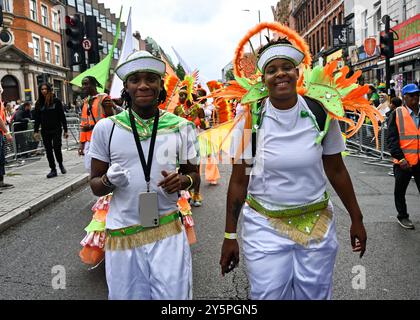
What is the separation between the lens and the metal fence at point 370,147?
36.8 ft

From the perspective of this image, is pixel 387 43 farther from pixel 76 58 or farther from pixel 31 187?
pixel 31 187

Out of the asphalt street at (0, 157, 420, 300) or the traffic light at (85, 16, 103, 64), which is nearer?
the asphalt street at (0, 157, 420, 300)

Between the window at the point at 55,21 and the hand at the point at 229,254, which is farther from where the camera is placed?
the window at the point at 55,21

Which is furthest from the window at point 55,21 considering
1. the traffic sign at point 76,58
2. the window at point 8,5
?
the traffic sign at point 76,58

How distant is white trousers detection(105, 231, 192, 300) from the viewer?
232 centimetres

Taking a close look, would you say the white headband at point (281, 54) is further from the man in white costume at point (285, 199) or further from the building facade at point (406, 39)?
the building facade at point (406, 39)

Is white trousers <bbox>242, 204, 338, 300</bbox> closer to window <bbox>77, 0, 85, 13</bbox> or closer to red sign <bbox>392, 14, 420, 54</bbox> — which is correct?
red sign <bbox>392, 14, 420, 54</bbox>

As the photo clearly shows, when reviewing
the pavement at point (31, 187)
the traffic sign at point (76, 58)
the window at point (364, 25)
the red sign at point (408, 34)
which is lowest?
the pavement at point (31, 187)

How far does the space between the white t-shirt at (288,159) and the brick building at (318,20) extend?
30232 millimetres

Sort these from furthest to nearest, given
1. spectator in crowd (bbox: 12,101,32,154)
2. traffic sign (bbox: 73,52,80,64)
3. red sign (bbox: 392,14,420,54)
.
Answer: red sign (bbox: 392,14,420,54)
spectator in crowd (bbox: 12,101,32,154)
traffic sign (bbox: 73,52,80,64)

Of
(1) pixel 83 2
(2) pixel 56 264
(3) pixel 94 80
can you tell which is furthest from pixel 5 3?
(2) pixel 56 264

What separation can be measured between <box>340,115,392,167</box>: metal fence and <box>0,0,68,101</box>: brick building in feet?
77.5

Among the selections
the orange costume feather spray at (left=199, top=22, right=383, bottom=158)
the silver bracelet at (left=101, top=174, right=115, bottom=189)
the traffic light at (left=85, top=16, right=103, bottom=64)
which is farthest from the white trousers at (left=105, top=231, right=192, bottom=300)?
the traffic light at (left=85, top=16, right=103, bottom=64)

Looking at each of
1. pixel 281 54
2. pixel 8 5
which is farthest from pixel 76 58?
pixel 8 5
